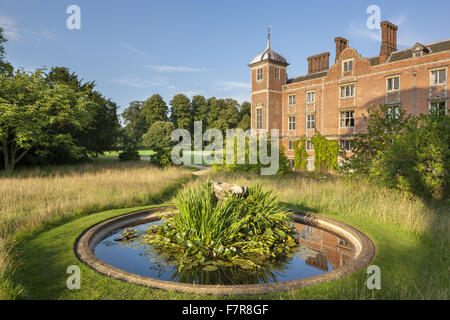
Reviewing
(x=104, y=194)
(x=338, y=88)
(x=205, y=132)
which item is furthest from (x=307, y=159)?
(x=205, y=132)

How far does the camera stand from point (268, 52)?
32.9m

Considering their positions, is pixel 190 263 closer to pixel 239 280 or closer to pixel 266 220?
pixel 239 280

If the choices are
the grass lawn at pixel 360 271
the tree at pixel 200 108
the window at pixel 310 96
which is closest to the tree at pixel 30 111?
the grass lawn at pixel 360 271

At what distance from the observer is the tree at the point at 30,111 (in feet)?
47.4

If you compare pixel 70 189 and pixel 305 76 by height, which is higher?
pixel 305 76

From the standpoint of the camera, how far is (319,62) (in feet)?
110

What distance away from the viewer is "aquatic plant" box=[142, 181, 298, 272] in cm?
483

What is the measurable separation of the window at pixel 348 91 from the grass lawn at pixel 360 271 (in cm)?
2243

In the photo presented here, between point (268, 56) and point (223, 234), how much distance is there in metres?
30.9

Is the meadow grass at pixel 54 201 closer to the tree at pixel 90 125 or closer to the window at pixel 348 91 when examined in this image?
the tree at pixel 90 125

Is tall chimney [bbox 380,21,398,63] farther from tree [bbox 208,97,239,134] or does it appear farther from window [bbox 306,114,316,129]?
tree [bbox 208,97,239,134]

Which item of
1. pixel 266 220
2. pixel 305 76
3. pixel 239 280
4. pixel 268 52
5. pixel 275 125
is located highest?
pixel 268 52
